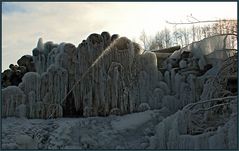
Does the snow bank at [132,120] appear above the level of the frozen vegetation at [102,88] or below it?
below

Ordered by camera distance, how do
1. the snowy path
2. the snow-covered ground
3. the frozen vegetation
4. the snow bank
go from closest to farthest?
the snow-covered ground
the snowy path
the frozen vegetation
the snow bank

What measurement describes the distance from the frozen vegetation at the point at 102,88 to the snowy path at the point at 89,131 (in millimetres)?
29

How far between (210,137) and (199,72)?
5270mm

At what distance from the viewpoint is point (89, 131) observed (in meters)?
12.4

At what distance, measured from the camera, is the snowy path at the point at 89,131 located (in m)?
11.8

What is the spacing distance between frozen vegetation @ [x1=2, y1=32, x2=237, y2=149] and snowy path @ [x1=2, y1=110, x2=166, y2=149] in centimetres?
3

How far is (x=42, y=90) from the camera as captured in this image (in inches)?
529

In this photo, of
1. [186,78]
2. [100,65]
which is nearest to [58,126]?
A: [100,65]

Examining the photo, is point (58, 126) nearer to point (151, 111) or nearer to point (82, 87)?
point (82, 87)

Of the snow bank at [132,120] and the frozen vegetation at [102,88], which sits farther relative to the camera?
the snow bank at [132,120]

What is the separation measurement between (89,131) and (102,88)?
1.71 meters

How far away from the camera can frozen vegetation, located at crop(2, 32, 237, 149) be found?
41.4 ft

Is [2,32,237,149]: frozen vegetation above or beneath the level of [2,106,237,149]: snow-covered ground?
above

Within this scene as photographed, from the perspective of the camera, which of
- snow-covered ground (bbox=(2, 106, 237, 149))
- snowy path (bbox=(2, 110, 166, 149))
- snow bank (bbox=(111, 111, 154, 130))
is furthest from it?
snow bank (bbox=(111, 111, 154, 130))
